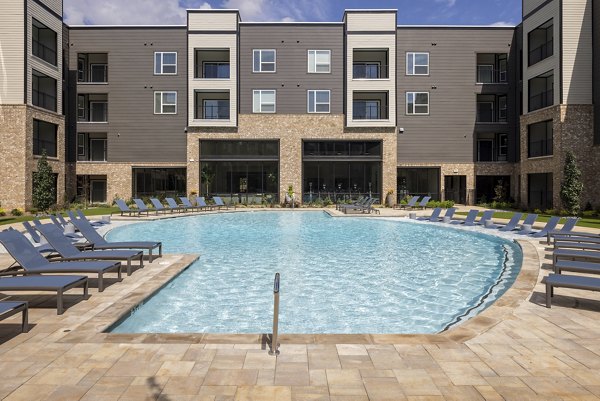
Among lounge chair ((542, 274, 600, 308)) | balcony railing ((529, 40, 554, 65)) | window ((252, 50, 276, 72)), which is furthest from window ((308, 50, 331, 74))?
lounge chair ((542, 274, 600, 308))

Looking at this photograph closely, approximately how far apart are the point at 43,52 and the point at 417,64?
2831cm

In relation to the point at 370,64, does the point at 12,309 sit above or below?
below

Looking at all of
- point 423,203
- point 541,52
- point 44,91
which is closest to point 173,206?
point 44,91

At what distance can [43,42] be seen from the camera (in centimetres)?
2800

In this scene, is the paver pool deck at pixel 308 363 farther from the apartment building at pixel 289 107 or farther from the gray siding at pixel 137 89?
the gray siding at pixel 137 89

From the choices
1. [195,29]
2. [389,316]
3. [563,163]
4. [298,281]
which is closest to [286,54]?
[195,29]

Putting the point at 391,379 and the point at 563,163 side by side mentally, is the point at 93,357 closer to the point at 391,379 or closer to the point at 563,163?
the point at 391,379

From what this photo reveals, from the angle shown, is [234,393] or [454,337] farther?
[454,337]

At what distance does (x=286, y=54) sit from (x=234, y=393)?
104 ft

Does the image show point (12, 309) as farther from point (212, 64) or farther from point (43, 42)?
point (212, 64)

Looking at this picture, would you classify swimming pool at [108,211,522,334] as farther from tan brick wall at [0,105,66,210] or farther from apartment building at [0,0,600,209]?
apartment building at [0,0,600,209]

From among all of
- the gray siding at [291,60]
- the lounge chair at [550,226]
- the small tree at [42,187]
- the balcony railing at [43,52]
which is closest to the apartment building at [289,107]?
the gray siding at [291,60]

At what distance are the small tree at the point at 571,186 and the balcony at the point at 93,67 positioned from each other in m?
34.5

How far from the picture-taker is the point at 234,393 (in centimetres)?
356
